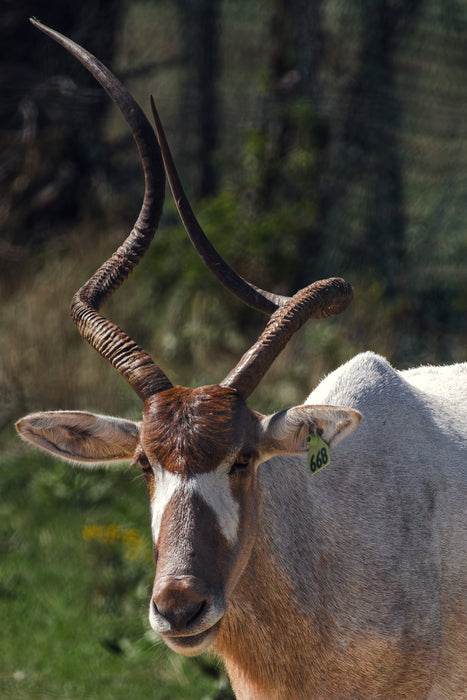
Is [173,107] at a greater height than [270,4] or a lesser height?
lesser

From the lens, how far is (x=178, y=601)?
10.6 ft

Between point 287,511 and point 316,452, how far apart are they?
41cm

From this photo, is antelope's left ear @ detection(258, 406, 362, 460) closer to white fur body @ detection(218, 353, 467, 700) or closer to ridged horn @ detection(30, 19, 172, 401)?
white fur body @ detection(218, 353, 467, 700)

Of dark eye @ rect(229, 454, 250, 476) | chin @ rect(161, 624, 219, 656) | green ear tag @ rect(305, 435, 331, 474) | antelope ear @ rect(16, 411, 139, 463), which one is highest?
green ear tag @ rect(305, 435, 331, 474)

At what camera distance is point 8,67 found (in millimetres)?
12742

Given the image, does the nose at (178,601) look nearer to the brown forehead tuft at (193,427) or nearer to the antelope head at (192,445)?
the antelope head at (192,445)

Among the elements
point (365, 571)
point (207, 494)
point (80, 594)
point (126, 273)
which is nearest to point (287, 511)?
point (365, 571)

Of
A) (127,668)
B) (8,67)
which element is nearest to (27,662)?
(127,668)

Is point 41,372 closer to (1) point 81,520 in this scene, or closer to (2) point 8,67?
(1) point 81,520

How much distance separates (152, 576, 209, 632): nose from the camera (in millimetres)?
3229

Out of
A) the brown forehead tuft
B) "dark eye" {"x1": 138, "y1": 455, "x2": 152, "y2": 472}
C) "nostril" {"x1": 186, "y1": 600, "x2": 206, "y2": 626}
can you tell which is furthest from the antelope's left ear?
"nostril" {"x1": 186, "y1": 600, "x2": 206, "y2": 626}

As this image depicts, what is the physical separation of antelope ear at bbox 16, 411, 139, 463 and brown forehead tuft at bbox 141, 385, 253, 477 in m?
0.19

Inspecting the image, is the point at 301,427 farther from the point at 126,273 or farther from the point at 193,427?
the point at 126,273

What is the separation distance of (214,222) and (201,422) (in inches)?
259
